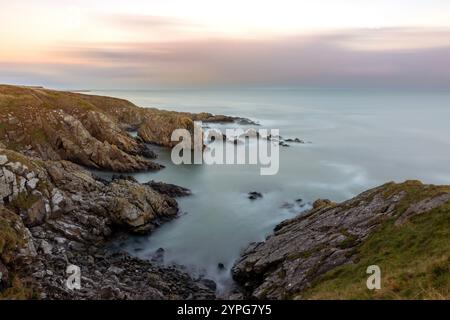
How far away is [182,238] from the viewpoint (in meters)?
45.6

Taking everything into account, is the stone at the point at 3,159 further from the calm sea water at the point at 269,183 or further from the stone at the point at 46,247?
the calm sea water at the point at 269,183

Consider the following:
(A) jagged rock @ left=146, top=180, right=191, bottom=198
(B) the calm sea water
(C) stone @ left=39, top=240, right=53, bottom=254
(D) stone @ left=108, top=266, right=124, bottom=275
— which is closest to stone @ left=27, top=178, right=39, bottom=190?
(C) stone @ left=39, top=240, right=53, bottom=254

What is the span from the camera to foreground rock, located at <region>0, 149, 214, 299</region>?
2973 centimetres

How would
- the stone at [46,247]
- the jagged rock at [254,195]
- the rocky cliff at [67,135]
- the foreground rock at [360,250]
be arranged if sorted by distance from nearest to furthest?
the foreground rock at [360,250] → the stone at [46,247] → the jagged rock at [254,195] → the rocky cliff at [67,135]

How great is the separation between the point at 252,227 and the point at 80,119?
57561 mm

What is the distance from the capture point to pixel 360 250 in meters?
27.5

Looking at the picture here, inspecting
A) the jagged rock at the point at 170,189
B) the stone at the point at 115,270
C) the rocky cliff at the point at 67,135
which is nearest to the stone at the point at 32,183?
the stone at the point at 115,270

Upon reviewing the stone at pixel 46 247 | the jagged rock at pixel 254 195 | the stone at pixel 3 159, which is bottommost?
the jagged rock at pixel 254 195

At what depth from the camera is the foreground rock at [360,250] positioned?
2052 centimetres

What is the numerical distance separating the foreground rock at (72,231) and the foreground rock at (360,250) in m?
6.92

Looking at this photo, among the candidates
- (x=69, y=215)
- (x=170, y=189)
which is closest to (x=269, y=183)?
(x=170, y=189)
